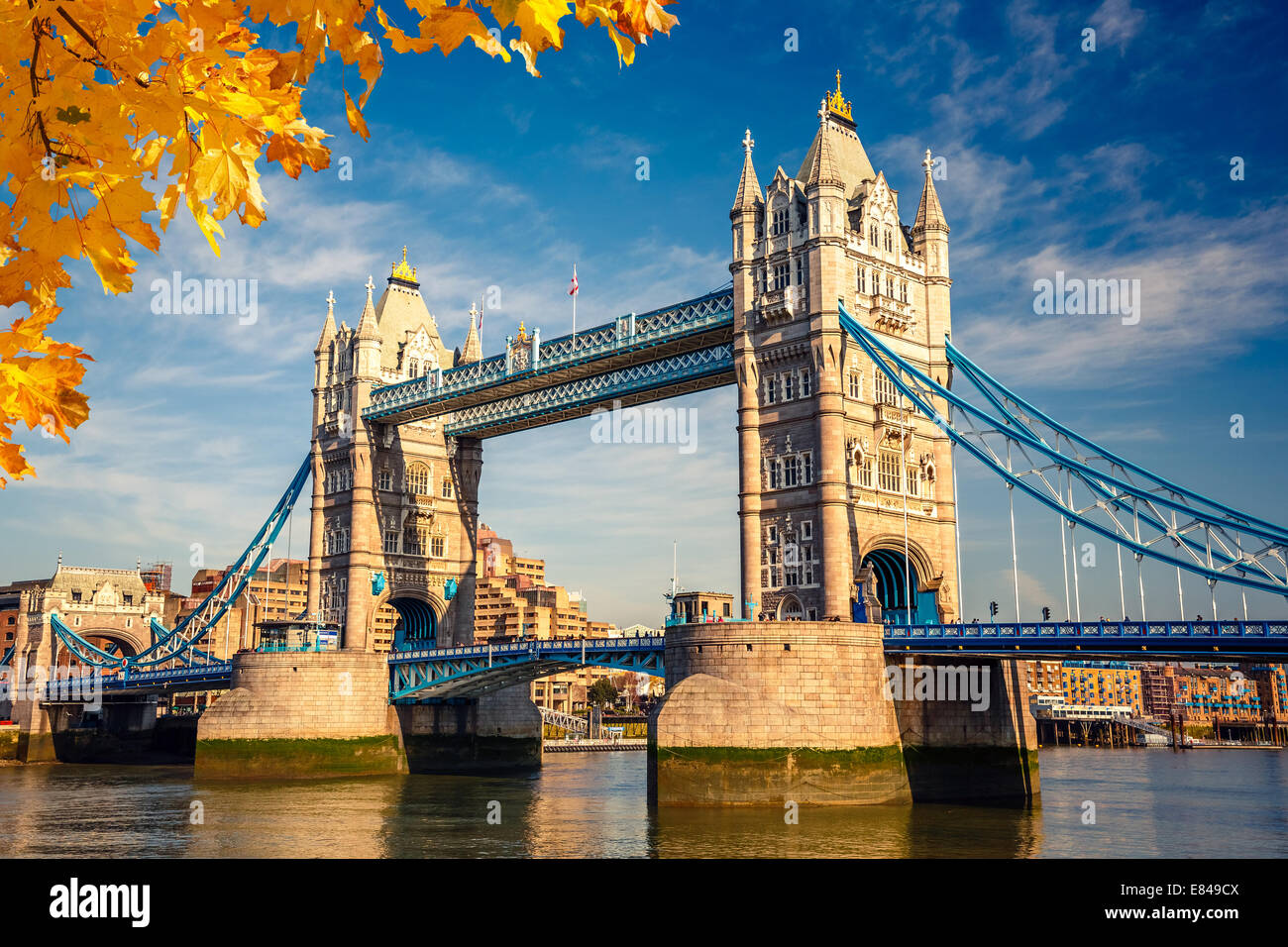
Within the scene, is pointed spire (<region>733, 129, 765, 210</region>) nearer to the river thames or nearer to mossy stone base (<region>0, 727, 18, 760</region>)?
the river thames

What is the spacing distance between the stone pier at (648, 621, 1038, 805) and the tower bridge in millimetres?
90

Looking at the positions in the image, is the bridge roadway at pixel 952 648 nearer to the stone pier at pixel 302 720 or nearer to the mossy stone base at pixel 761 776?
the stone pier at pixel 302 720

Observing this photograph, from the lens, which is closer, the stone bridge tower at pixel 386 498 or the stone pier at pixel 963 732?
the stone pier at pixel 963 732

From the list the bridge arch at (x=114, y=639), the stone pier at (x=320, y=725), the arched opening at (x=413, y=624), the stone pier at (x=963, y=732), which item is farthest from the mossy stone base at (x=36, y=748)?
the stone pier at (x=963, y=732)

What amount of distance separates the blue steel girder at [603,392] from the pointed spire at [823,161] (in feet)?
29.5

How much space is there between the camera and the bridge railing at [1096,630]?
113ft

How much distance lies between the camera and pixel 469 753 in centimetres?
6391

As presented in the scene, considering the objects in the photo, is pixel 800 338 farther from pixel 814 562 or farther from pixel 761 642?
pixel 761 642

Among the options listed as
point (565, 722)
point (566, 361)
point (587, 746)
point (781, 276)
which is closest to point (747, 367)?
point (781, 276)

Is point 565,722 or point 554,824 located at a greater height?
point 554,824

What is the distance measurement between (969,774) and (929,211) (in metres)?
24.1

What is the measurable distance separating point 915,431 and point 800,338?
6.63 metres

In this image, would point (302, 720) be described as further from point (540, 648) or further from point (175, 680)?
point (175, 680)
